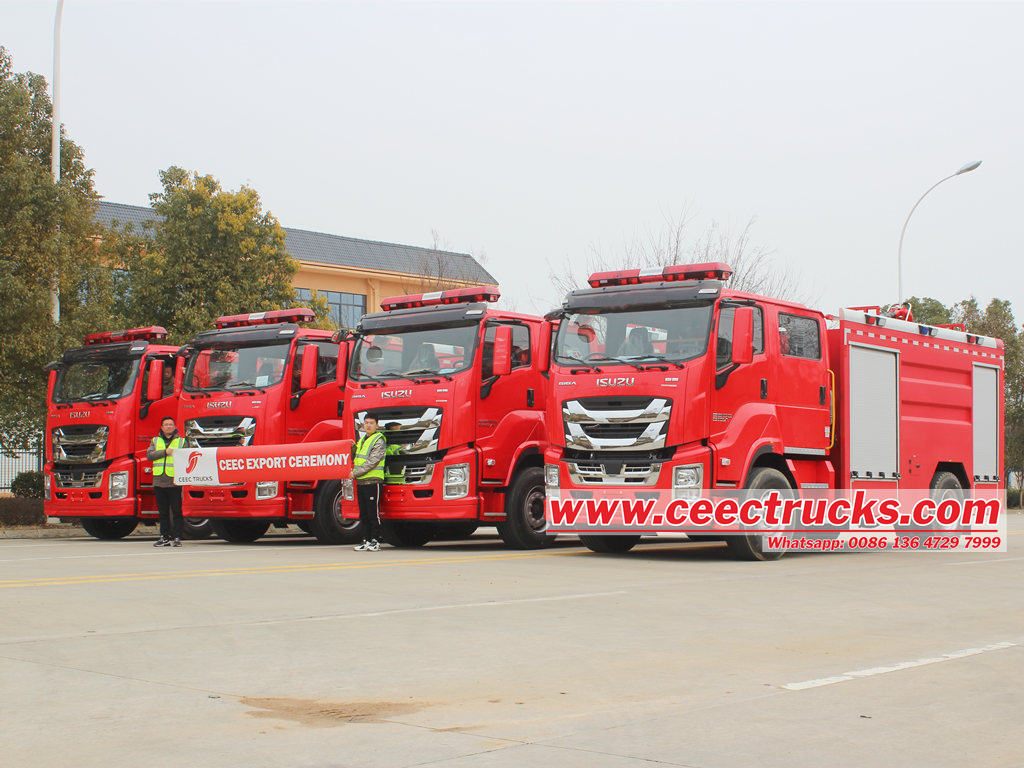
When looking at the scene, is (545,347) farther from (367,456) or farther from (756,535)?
(756,535)

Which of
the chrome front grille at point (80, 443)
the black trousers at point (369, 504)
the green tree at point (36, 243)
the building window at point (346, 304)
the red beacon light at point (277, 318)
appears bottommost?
the black trousers at point (369, 504)

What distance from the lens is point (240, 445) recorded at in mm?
18094

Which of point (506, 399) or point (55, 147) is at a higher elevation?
point (55, 147)

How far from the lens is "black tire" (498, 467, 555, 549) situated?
637 inches

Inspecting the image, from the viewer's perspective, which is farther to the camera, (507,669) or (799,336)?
(799,336)

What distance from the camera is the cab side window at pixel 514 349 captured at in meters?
15.9

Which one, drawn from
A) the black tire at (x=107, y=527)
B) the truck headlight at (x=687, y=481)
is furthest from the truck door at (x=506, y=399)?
the black tire at (x=107, y=527)

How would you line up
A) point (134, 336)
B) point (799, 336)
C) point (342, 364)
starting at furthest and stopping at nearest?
point (134, 336) < point (342, 364) < point (799, 336)

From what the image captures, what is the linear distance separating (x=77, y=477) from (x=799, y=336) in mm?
11529

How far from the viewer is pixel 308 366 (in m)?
18.0

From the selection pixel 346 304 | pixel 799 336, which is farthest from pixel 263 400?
pixel 346 304

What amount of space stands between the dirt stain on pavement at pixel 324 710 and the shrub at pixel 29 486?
2564cm

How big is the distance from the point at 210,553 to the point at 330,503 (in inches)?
96.7

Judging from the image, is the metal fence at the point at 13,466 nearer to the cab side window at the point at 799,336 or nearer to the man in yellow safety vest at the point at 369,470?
the man in yellow safety vest at the point at 369,470
